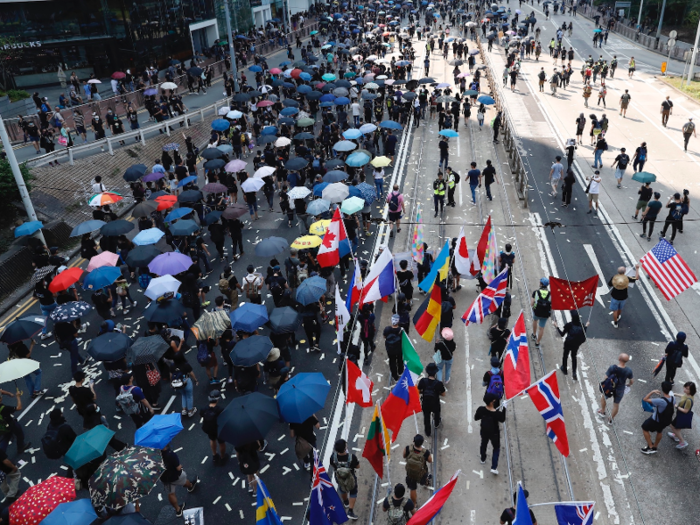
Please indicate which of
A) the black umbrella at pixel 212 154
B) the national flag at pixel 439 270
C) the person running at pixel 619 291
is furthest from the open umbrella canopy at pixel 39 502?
the black umbrella at pixel 212 154

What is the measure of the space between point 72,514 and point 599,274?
1464 cm

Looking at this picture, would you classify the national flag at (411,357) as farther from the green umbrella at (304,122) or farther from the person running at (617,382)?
the green umbrella at (304,122)

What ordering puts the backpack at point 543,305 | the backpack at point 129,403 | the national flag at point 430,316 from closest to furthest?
the backpack at point 129,403 → the national flag at point 430,316 → the backpack at point 543,305

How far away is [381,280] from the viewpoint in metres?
13.0

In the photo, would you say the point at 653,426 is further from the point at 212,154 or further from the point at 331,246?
the point at 212,154

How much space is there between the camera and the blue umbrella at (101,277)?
1428 cm

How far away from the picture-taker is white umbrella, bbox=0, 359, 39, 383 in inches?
441

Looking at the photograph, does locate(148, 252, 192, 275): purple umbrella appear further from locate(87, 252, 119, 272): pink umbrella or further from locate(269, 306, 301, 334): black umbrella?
locate(269, 306, 301, 334): black umbrella

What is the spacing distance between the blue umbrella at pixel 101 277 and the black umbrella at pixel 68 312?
1.06m

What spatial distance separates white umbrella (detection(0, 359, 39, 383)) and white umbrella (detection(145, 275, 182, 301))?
120 inches

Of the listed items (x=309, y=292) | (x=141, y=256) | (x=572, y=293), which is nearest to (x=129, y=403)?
(x=309, y=292)

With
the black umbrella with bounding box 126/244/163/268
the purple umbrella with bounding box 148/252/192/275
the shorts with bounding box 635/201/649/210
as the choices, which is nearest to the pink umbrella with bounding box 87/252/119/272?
the black umbrella with bounding box 126/244/163/268

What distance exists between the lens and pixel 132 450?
28.9 ft

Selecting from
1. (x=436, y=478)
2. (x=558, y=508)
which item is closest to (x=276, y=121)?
(x=436, y=478)
